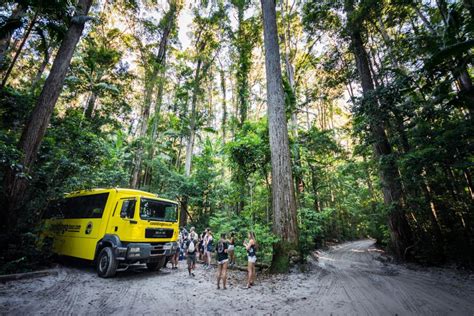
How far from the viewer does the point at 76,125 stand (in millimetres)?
9508

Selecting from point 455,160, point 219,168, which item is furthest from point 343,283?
point 219,168

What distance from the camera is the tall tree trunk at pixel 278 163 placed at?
6.58m

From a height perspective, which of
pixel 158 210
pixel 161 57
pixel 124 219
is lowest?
pixel 124 219

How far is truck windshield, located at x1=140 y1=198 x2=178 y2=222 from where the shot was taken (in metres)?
6.97

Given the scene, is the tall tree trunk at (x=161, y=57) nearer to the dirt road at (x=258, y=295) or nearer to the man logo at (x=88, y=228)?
the man logo at (x=88, y=228)

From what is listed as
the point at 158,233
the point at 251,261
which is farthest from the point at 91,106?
the point at 251,261

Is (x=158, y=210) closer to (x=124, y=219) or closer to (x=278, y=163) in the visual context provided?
(x=124, y=219)

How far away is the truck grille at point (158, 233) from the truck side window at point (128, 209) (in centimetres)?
79

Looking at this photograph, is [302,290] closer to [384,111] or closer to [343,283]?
[343,283]

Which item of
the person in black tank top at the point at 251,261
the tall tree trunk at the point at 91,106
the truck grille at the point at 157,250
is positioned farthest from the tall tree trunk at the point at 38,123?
the tall tree trunk at the point at 91,106

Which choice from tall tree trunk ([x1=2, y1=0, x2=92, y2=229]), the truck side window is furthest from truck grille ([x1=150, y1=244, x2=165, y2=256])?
tall tree trunk ([x1=2, y1=0, x2=92, y2=229])

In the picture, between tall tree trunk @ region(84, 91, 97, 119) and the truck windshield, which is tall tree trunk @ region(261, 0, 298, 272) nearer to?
the truck windshield

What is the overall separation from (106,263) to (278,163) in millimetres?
6645

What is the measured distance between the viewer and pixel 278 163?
7.35 m
